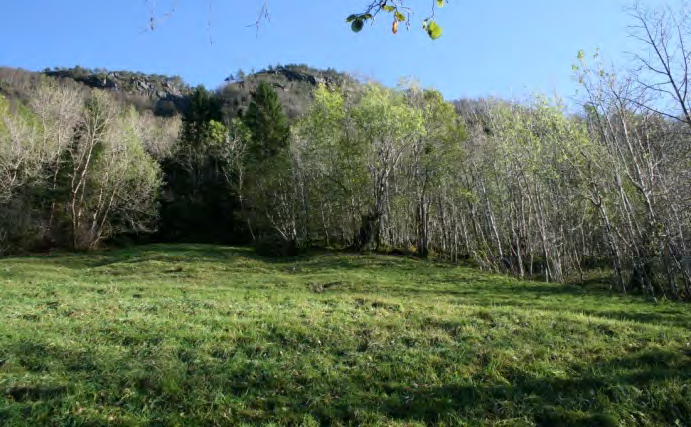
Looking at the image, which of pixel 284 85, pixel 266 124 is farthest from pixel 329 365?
pixel 284 85

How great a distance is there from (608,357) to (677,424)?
1.87m

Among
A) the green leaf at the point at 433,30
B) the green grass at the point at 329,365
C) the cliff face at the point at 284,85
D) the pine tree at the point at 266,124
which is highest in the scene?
the cliff face at the point at 284,85

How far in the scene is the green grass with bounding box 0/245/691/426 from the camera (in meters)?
5.02

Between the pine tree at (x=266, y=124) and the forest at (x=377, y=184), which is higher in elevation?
the pine tree at (x=266, y=124)

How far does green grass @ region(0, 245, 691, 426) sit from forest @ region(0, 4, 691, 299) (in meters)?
12.1

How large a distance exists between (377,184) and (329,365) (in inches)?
1005

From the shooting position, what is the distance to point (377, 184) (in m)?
31.2

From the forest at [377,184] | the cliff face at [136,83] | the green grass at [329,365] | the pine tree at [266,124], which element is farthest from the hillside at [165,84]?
the green grass at [329,365]

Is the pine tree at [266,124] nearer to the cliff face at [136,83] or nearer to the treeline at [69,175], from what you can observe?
the treeline at [69,175]

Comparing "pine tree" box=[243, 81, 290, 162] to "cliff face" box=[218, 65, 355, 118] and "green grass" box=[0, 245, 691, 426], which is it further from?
"green grass" box=[0, 245, 691, 426]

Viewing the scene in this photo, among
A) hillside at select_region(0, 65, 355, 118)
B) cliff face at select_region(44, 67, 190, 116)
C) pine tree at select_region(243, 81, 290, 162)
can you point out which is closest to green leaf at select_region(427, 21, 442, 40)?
pine tree at select_region(243, 81, 290, 162)

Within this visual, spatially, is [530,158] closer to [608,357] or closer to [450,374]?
[608,357]

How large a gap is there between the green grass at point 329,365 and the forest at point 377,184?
12.1 m

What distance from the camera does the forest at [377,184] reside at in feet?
70.2
